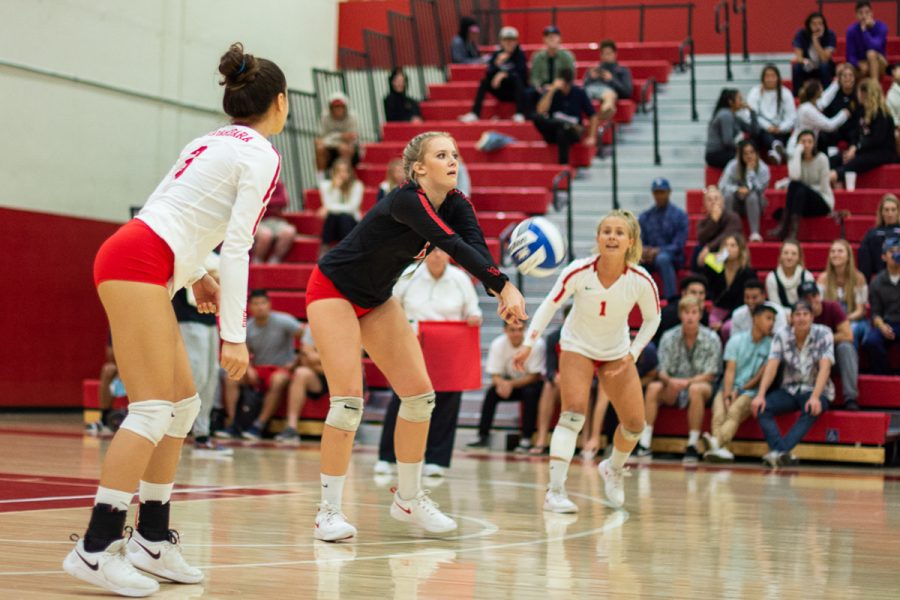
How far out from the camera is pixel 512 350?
12.0 m

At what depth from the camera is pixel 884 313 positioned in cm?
1180

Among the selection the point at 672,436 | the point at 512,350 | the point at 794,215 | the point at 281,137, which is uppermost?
the point at 281,137

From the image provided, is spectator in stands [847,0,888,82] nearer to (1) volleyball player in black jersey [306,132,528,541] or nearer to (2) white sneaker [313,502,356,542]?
(1) volleyball player in black jersey [306,132,528,541]

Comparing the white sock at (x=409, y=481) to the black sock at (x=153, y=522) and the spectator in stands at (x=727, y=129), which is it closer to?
the black sock at (x=153, y=522)

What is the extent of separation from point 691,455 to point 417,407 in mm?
5984

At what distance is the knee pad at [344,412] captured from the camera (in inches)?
219

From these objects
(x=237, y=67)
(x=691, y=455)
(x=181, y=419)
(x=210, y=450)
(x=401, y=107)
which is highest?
(x=401, y=107)

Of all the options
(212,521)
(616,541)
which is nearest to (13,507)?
(212,521)

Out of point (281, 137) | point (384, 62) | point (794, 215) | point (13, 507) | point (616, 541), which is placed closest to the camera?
point (616, 541)

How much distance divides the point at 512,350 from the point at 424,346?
3.13m

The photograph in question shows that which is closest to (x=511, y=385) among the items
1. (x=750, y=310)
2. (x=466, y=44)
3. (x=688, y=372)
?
(x=688, y=372)

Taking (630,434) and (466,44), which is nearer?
(630,434)

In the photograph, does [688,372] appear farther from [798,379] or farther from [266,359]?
[266,359]

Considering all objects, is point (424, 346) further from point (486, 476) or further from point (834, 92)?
point (834, 92)
